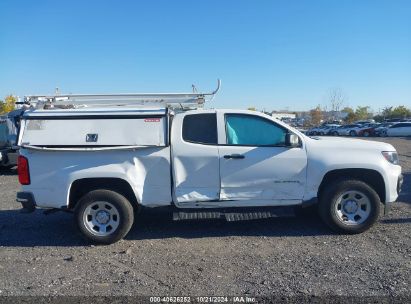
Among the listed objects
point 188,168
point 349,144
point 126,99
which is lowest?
point 188,168

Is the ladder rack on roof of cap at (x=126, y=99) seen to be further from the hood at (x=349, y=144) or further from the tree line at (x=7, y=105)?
the tree line at (x=7, y=105)

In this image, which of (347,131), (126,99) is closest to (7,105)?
(347,131)

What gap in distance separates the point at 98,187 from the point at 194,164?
1483 millimetres

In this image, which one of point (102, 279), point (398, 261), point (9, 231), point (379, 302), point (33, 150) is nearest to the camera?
point (379, 302)

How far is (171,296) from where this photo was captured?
4.11 m

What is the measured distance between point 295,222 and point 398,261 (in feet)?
6.68

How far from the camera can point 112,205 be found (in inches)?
229

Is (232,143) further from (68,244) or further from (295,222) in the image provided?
(68,244)

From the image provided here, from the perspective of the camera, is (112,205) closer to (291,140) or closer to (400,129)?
(291,140)

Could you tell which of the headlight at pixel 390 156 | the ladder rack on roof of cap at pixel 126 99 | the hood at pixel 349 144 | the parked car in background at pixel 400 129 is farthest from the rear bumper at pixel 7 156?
the parked car in background at pixel 400 129

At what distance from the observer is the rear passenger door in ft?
19.2

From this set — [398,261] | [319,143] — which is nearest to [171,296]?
[398,261]

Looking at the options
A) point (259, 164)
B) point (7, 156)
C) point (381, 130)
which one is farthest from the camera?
point (381, 130)

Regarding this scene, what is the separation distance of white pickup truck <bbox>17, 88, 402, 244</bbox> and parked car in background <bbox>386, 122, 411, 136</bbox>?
40256mm
